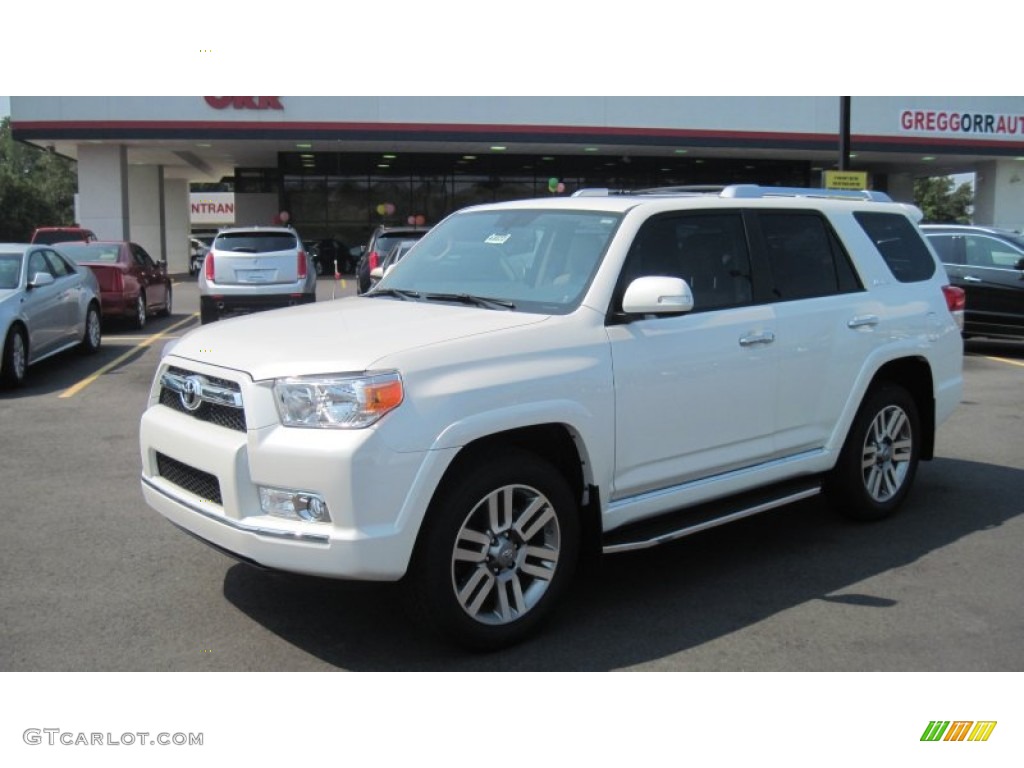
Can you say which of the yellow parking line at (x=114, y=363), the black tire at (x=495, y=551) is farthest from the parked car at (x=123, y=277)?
the black tire at (x=495, y=551)

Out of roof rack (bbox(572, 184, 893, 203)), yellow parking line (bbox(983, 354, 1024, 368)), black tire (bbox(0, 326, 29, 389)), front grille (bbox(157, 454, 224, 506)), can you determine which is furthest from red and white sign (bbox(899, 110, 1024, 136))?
front grille (bbox(157, 454, 224, 506))

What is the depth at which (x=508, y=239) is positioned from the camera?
5301 millimetres

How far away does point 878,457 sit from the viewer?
6156 millimetres

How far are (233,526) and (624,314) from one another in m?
2.00

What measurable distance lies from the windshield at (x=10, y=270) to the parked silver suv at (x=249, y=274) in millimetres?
3036

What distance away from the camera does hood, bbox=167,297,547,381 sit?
13.1ft

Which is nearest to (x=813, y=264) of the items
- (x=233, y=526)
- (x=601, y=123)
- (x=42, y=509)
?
(x=233, y=526)

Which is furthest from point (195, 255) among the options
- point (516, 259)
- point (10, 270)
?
point (516, 259)

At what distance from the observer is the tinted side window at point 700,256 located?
16.2 feet

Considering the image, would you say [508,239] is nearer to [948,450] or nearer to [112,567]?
[112,567]

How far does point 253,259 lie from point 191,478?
1056cm

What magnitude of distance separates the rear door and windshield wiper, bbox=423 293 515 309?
32.1 ft
